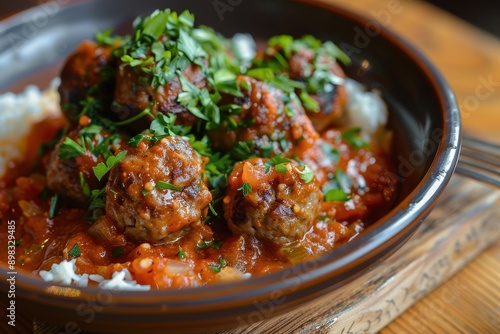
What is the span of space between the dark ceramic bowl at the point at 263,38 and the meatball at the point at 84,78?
3.46 feet

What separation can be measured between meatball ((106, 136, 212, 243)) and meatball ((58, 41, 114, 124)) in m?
0.84

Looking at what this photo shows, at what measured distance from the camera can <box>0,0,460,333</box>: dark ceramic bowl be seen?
7.69 feet

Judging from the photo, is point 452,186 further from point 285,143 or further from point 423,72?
point 285,143

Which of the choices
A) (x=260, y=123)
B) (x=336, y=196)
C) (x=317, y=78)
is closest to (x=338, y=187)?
(x=336, y=196)

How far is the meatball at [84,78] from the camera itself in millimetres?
3674

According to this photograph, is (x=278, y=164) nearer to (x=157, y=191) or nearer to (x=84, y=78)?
(x=157, y=191)

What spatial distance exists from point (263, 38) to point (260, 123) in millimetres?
1819

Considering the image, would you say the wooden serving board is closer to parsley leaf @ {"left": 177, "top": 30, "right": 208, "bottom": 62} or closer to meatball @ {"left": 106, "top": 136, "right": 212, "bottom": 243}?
meatball @ {"left": 106, "top": 136, "right": 212, "bottom": 243}

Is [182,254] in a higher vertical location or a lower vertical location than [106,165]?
lower

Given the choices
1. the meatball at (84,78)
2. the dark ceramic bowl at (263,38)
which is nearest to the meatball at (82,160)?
the meatball at (84,78)

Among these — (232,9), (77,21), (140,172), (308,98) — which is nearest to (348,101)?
(308,98)

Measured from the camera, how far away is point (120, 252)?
3.05 metres

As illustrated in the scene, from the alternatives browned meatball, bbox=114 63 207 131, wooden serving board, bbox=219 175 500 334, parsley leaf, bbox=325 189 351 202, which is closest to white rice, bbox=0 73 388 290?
wooden serving board, bbox=219 175 500 334

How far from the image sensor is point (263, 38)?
16.5ft
